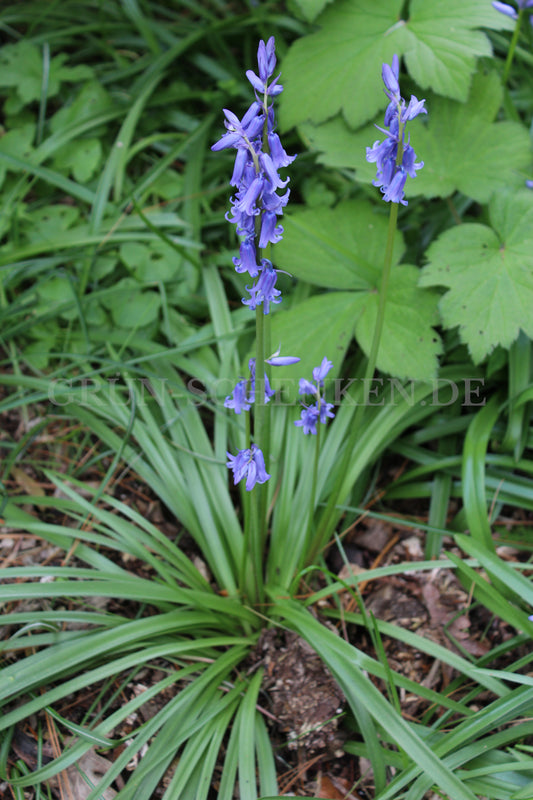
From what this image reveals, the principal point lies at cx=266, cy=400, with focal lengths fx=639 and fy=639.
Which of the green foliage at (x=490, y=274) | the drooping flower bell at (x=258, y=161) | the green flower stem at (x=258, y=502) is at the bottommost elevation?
the green flower stem at (x=258, y=502)

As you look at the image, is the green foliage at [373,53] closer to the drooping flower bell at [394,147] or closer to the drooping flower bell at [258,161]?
the drooping flower bell at [394,147]

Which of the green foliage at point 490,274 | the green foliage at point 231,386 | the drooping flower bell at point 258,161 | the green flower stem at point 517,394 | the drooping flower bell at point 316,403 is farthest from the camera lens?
the green flower stem at point 517,394

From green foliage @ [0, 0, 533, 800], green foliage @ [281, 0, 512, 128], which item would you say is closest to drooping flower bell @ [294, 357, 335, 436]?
green foliage @ [0, 0, 533, 800]

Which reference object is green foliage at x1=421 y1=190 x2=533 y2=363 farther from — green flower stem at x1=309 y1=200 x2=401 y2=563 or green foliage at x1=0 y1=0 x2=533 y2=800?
green flower stem at x1=309 y1=200 x2=401 y2=563

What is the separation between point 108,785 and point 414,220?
3.12m

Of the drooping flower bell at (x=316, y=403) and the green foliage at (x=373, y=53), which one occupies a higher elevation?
the green foliage at (x=373, y=53)

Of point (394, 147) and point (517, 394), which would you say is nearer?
point (394, 147)

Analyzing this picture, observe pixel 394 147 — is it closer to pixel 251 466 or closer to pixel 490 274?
pixel 251 466

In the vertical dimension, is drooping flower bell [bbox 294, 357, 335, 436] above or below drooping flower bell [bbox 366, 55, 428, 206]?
below

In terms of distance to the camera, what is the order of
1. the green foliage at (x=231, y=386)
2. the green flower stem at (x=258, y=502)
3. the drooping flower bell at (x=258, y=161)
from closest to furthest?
1. the drooping flower bell at (x=258, y=161)
2. the green flower stem at (x=258, y=502)
3. the green foliage at (x=231, y=386)

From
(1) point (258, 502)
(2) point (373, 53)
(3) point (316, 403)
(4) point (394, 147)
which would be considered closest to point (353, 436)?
(3) point (316, 403)

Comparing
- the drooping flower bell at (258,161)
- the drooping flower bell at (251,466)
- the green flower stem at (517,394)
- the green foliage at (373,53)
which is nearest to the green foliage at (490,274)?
the green flower stem at (517,394)

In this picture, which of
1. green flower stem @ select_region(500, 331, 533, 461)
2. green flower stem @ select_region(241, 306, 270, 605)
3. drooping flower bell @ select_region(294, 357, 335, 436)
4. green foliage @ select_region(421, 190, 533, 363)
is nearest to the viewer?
green flower stem @ select_region(241, 306, 270, 605)

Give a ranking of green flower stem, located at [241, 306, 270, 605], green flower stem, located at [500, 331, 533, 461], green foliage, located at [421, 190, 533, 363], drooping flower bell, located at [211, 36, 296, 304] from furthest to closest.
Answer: green flower stem, located at [500, 331, 533, 461]
green foliage, located at [421, 190, 533, 363]
green flower stem, located at [241, 306, 270, 605]
drooping flower bell, located at [211, 36, 296, 304]
